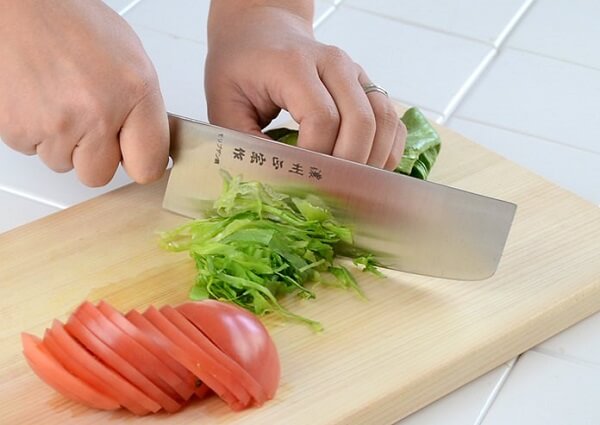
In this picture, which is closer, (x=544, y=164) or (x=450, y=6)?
(x=544, y=164)

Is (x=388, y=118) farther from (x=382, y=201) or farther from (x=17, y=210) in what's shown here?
(x=17, y=210)

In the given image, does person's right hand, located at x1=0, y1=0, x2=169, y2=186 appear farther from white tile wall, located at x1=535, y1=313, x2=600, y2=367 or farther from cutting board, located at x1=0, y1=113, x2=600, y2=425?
white tile wall, located at x1=535, y1=313, x2=600, y2=367

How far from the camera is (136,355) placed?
1.42 metres

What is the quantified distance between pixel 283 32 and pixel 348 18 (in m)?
0.60

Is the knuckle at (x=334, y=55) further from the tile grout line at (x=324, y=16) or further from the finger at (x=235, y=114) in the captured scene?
the tile grout line at (x=324, y=16)

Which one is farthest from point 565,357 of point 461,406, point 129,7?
point 129,7

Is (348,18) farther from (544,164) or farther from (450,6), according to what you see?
(544,164)

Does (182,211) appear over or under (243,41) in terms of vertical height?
under

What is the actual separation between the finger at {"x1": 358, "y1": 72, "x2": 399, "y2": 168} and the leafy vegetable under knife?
0.08m

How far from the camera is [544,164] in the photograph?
2061 mm

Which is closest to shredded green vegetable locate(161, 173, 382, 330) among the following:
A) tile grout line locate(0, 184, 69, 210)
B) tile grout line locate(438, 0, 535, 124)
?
tile grout line locate(0, 184, 69, 210)

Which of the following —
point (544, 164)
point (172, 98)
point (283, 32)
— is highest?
point (283, 32)

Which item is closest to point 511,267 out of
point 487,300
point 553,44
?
point 487,300

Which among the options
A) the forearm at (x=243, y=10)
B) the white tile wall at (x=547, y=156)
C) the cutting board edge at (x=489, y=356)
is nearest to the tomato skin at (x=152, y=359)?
the cutting board edge at (x=489, y=356)
